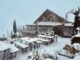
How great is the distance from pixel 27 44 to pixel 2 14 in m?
120

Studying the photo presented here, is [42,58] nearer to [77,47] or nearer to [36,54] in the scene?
[36,54]

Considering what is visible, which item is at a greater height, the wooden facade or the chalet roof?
the chalet roof

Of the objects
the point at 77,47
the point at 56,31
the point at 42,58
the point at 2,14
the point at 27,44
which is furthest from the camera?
the point at 2,14

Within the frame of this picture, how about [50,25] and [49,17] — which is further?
[49,17]

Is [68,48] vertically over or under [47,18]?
under

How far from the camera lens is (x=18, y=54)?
Result: 2244 centimetres

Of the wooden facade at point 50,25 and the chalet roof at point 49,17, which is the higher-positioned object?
the chalet roof at point 49,17

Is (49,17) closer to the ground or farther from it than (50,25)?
farther from it

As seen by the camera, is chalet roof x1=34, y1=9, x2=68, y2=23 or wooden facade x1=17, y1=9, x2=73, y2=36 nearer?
wooden facade x1=17, y1=9, x2=73, y2=36

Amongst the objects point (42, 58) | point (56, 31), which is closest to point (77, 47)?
point (42, 58)

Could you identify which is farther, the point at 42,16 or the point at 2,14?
the point at 2,14

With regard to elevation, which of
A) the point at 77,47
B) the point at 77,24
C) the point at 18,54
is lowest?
the point at 18,54

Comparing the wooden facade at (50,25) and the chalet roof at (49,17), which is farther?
the chalet roof at (49,17)

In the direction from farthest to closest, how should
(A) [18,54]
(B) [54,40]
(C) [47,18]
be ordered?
(C) [47,18]
(B) [54,40]
(A) [18,54]
